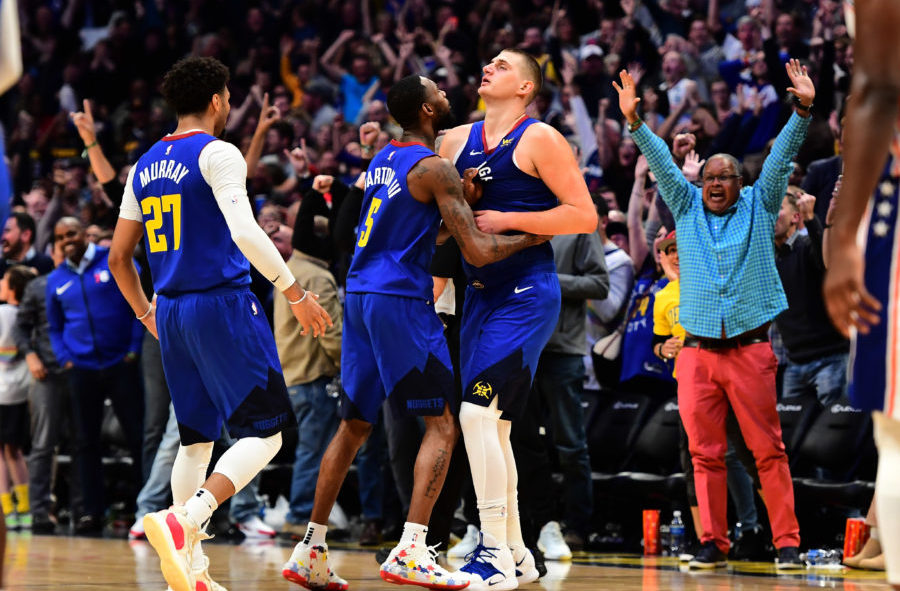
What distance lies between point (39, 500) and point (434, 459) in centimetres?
622

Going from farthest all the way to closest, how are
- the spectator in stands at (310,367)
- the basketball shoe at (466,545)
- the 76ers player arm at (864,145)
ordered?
the spectator in stands at (310,367)
the basketball shoe at (466,545)
the 76ers player arm at (864,145)

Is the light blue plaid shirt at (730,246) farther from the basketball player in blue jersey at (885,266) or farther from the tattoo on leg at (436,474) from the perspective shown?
the basketball player in blue jersey at (885,266)

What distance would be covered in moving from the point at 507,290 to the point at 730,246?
1.99 meters

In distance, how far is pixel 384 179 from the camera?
19.1 ft

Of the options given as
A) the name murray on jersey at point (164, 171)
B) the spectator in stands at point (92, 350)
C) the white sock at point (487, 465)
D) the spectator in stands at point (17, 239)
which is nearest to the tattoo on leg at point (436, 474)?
the white sock at point (487, 465)

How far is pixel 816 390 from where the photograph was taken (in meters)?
8.46

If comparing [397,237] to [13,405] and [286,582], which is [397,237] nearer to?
[286,582]

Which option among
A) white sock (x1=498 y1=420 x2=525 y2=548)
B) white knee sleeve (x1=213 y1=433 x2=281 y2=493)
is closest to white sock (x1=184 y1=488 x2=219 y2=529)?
white knee sleeve (x1=213 y1=433 x2=281 y2=493)

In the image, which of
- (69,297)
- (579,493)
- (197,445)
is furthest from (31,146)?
(197,445)

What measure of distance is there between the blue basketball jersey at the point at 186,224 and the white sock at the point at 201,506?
902mm

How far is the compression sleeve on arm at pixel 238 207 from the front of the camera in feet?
17.3

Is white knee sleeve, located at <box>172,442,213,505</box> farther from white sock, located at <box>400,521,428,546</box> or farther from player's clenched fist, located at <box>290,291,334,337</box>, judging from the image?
white sock, located at <box>400,521,428,546</box>

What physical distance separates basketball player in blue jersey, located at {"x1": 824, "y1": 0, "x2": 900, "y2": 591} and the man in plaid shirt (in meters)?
4.19

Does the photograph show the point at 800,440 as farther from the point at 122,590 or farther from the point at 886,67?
the point at 886,67
